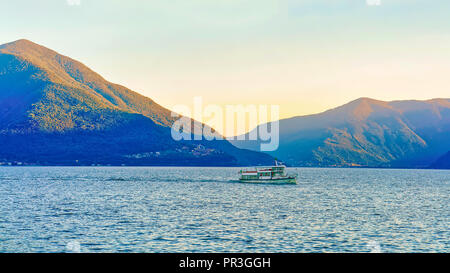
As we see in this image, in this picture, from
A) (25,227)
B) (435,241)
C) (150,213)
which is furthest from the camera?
(150,213)

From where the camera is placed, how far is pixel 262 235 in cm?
5400
